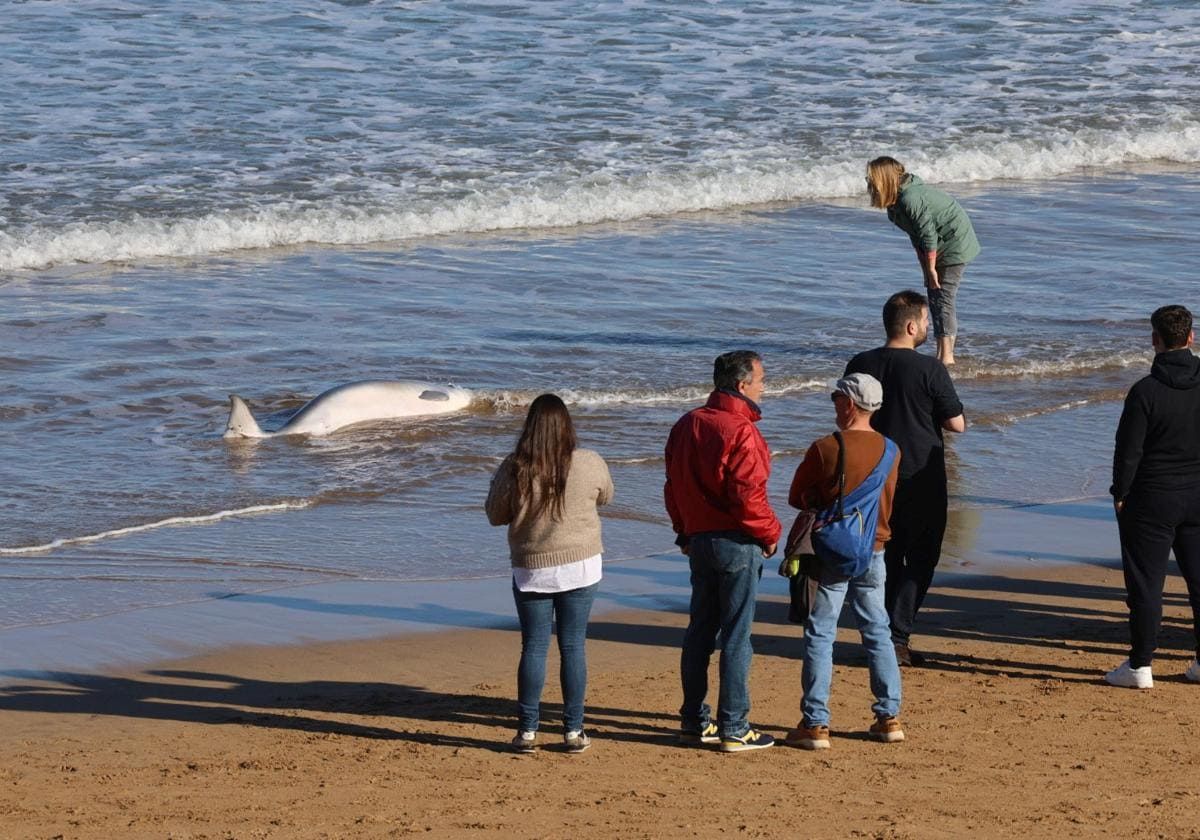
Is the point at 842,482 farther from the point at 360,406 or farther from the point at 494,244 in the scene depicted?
the point at 494,244

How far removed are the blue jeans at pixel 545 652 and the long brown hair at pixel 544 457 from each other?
0.36 meters

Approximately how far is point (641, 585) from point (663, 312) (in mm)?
6118

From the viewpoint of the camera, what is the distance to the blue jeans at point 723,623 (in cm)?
615

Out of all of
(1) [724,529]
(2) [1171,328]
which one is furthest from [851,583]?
(2) [1171,328]

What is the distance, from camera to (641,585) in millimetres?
8281

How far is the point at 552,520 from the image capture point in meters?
6.05

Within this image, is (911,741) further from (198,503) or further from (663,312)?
(663,312)

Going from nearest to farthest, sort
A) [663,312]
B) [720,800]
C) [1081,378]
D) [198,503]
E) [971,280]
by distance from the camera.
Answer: [720,800] < [198,503] < [1081,378] < [663,312] < [971,280]

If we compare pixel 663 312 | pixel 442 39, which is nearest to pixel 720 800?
pixel 663 312

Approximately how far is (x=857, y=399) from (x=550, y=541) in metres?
1.22

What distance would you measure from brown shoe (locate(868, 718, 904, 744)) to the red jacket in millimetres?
864

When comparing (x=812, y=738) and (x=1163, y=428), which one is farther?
(x=1163, y=428)

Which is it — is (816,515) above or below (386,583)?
above

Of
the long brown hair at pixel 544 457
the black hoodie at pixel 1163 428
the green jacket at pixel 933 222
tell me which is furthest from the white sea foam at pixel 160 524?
the black hoodie at pixel 1163 428
